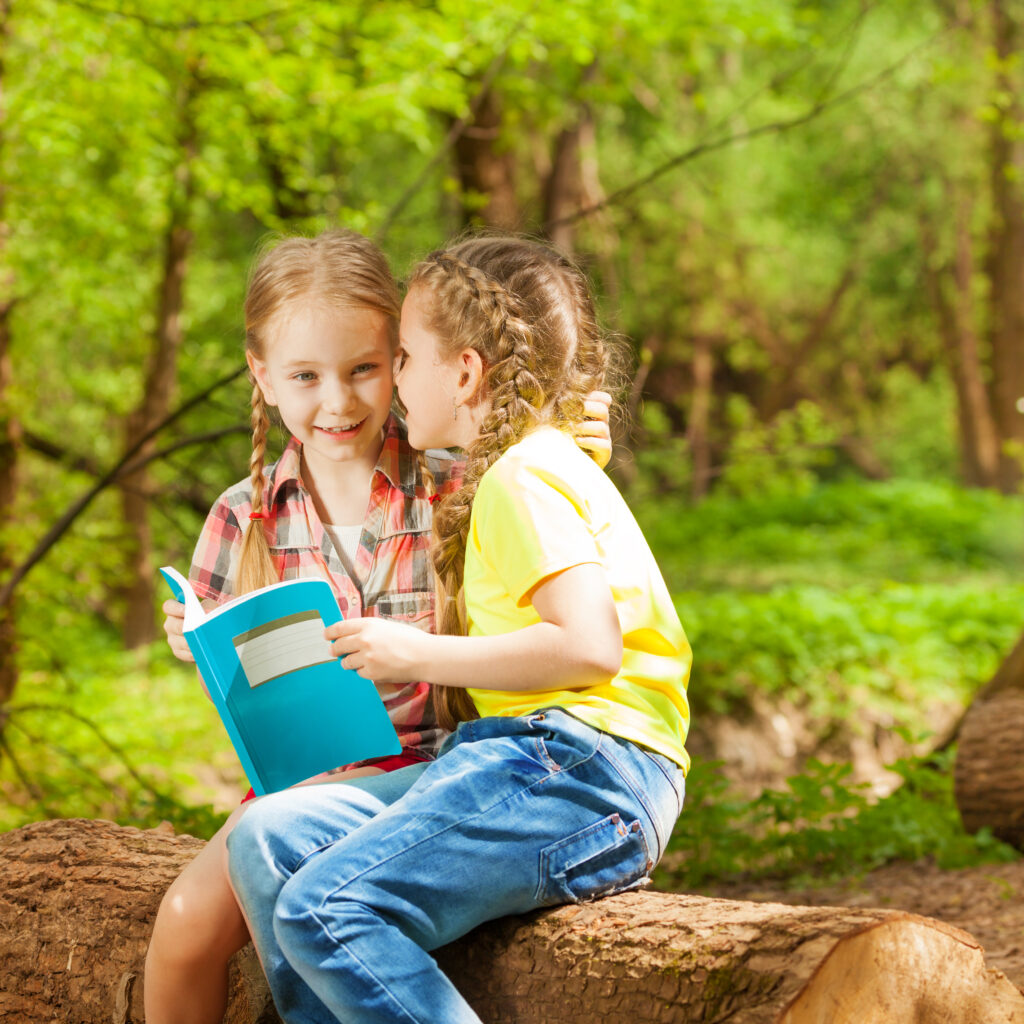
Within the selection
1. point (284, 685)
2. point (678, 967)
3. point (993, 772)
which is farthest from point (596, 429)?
point (993, 772)

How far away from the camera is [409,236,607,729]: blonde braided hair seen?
5.99 ft

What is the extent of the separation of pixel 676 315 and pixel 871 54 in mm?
4690

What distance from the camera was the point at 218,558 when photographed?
2.07 m

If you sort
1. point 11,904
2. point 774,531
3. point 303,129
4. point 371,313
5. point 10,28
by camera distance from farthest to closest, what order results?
point 774,531 → point 303,129 → point 10,28 → point 11,904 → point 371,313

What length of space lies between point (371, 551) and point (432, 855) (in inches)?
26.3

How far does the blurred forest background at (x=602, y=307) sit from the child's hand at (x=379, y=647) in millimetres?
970

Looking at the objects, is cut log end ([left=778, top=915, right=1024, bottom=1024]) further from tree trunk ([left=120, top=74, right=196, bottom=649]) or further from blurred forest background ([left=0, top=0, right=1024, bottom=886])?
tree trunk ([left=120, top=74, right=196, bottom=649])

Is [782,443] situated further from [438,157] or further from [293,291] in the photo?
[293,291]

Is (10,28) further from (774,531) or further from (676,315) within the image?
(676,315)

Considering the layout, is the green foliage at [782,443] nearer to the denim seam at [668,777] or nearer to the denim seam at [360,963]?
the denim seam at [668,777]

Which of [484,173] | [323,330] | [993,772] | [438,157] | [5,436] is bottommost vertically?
[993,772]

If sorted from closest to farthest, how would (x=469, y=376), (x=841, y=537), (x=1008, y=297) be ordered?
(x=469, y=376)
(x=841, y=537)
(x=1008, y=297)

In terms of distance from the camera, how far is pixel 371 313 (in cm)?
198

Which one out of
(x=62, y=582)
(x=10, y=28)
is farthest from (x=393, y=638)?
(x=10, y=28)
